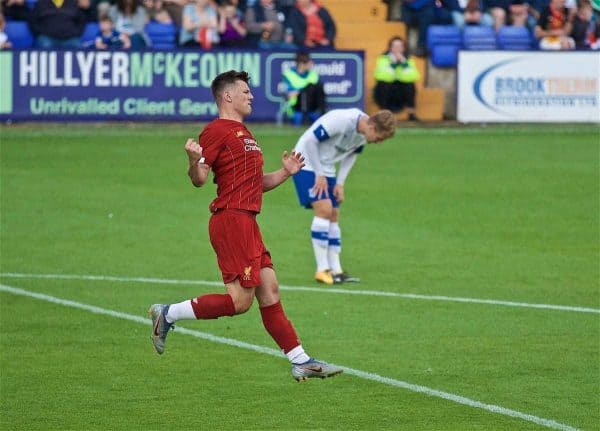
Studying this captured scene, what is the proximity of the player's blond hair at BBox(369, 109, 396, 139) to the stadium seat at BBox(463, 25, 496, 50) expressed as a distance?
1694cm

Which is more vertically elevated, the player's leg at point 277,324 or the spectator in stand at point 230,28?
the spectator in stand at point 230,28

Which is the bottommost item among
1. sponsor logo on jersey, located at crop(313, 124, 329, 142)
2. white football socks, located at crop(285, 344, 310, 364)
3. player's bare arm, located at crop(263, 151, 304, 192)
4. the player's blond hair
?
white football socks, located at crop(285, 344, 310, 364)

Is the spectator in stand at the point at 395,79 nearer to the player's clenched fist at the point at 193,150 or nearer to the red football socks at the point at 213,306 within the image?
the red football socks at the point at 213,306

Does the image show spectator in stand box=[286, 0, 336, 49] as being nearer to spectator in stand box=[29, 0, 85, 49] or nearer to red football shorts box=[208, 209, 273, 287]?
spectator in stand box=[29, 0, 85, 49]

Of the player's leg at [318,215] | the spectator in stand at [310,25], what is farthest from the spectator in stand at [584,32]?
the player's leg at [318,215]

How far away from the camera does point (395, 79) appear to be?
29922 millimetres

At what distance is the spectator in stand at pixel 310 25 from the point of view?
3059 cm

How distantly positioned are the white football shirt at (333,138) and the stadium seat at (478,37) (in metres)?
16.2

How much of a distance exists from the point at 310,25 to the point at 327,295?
1687 cm

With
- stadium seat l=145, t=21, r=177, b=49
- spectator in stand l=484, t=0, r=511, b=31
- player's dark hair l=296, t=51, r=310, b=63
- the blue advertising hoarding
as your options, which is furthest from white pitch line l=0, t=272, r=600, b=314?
spectator in stand l=484, t=0, r=511, b=31

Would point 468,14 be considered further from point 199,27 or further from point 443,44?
point 199,27

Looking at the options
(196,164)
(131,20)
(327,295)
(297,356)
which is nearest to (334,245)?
(327,295)

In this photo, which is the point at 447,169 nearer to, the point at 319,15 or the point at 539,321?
the point at 319,15

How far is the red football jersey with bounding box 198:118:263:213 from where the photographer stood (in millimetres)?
9734
